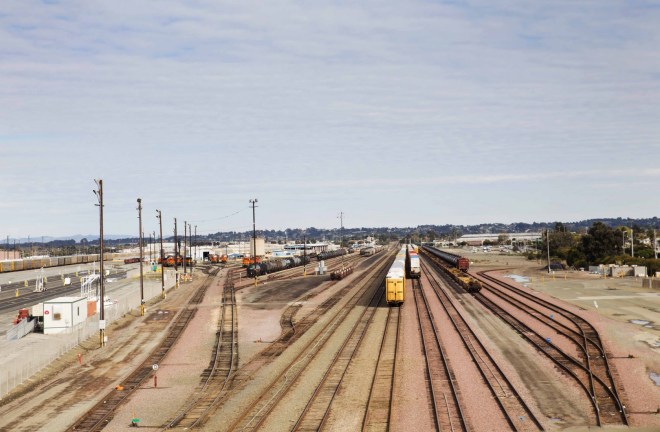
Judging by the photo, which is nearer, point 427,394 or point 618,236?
point 427,394

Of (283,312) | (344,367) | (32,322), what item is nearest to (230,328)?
(283,312)

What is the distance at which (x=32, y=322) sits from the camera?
43.2 metres

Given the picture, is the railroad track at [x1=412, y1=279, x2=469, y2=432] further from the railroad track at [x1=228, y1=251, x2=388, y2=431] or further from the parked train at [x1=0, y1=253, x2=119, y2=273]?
the parked train at [x1=0, y1=253, x2=119, y2=273]

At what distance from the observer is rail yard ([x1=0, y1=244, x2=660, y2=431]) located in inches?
896

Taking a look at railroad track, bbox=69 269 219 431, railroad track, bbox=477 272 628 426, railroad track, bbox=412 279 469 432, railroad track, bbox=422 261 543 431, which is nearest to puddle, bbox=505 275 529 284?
railroad track, bbox=477 272 628 426

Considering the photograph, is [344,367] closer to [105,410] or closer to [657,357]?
[105,410]

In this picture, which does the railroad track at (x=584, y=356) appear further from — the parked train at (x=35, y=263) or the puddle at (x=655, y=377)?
the parked train at (x=35, y=263)

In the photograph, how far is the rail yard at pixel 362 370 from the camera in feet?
74.7

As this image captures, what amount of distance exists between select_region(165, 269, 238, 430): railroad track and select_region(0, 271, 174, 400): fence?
8399mm

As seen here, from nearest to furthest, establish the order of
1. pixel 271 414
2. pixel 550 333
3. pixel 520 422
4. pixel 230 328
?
pixel 520 422
pixel 271 414
pixel 550 333
pixel 230 328

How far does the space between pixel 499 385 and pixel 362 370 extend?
6642mm

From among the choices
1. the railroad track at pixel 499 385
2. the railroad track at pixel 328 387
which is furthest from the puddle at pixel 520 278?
the railroad track at pixel 328 387

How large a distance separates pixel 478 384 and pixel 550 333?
15.6 meters

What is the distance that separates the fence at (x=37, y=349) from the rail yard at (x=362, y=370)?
1.79 feet
